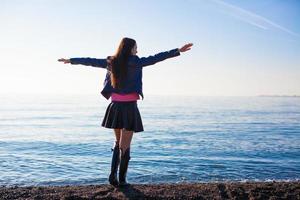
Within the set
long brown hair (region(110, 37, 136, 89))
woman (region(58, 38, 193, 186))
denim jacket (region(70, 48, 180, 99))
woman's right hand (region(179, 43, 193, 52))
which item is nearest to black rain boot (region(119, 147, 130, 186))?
woman (region(58, 38, 193, 186))

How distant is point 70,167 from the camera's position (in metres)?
12.6

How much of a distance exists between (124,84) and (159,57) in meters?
0.75

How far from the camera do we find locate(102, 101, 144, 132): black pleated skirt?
7.15 m

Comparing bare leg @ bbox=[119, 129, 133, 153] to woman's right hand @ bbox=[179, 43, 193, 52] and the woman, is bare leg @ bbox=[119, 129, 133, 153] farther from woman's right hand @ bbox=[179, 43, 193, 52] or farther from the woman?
woman's right hand @ bbox=[179, 43, 193, 52]

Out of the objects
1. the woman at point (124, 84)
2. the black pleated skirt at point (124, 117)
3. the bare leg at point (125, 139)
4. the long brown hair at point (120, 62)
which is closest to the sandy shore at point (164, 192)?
the woman at point (124, 84)

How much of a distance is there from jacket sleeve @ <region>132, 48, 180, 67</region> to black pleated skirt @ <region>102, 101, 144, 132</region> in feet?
2.30

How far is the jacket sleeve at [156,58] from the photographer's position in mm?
7020

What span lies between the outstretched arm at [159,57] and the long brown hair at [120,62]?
22 cm

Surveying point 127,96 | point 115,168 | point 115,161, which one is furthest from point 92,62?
point 115,168

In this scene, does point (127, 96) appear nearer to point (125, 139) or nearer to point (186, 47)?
point (125, 139)

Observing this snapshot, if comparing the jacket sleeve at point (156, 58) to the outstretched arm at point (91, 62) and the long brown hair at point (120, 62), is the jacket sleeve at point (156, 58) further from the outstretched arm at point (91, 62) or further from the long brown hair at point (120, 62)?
the outstretched arm at point (91, 62)

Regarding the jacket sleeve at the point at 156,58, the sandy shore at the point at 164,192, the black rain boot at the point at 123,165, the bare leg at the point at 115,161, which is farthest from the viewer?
the bare leg at the point at 115,161

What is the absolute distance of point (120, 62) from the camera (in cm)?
704

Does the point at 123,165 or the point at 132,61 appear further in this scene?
the point at 123,165
